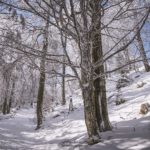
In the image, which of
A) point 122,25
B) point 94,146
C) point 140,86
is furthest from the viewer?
point 140,86

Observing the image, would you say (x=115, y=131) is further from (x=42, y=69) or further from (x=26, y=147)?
(x=26, y=147)

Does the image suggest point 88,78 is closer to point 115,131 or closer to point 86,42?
point 86,42

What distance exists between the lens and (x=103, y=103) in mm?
8328

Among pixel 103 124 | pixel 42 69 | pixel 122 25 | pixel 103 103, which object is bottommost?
pixel 103 124

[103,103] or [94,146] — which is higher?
[103,103]

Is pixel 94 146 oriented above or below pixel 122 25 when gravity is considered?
below

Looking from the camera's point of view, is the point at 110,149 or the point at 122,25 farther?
the point at 122,25

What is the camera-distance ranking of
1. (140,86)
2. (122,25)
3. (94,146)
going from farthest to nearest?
(140,86) < (122,25) < (94,146)

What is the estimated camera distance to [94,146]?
6715mm

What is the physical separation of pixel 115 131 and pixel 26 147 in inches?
151

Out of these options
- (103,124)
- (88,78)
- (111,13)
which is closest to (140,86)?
(111,13)

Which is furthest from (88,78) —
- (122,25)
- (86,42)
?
(122,25)

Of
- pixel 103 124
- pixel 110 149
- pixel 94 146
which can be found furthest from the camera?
pixel 103 124

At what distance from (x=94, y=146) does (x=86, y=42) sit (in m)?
2.39
